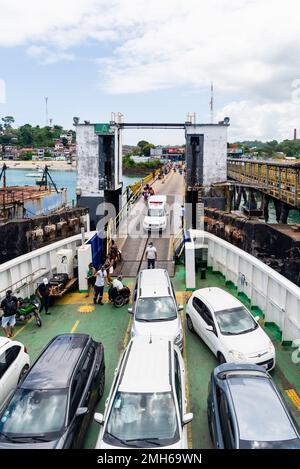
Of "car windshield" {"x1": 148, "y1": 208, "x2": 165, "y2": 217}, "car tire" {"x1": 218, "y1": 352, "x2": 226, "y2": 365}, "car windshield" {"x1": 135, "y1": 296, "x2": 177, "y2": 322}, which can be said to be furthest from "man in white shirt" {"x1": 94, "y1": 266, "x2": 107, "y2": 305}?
"car windshield" {"x1": 148, "y1": 208, "x2": 165, "y2": 217}

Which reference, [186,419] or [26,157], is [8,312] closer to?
[186,419]

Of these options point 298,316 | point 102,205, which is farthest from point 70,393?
point 102,205

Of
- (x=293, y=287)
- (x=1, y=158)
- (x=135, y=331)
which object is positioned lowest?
(x=135, y=331)

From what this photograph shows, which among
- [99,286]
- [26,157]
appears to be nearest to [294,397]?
[99,286]

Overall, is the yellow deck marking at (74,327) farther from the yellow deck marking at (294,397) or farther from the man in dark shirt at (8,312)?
the yellow deck marking at (294,397)

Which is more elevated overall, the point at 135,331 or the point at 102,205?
the point at 102,205

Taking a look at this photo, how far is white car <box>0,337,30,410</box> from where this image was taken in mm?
7941

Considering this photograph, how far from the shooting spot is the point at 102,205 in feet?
88.3

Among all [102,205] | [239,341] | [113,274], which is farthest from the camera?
[102,205]

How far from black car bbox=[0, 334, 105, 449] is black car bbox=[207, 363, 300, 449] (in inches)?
91.2

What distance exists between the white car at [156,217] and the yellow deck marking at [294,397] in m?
13.3

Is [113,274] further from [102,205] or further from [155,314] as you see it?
[102,205]

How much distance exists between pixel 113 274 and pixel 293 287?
7.86 metres

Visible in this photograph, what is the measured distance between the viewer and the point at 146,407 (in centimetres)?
636
